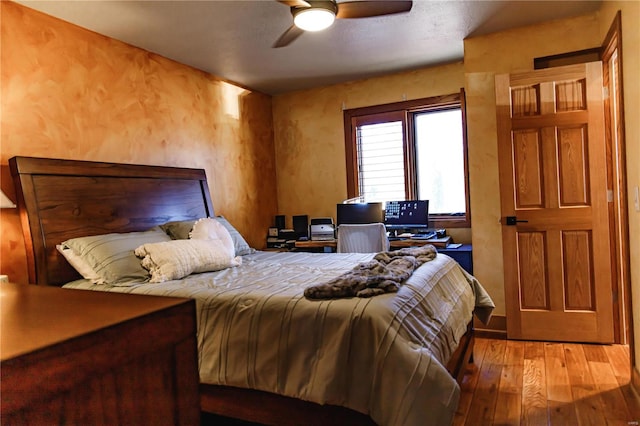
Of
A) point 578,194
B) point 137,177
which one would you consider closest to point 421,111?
point 578,194

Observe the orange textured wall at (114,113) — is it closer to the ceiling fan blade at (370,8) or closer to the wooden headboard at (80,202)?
the wooden headboard at (80,202)

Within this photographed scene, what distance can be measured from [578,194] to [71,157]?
3788 mm

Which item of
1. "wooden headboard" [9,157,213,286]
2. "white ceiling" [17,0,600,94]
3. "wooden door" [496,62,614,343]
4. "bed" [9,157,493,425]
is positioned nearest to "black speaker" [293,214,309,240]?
"wooden headboard" [9,157,213,286]

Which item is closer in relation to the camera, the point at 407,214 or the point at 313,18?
the point at 313,18

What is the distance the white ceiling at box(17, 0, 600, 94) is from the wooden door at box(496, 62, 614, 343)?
53cm

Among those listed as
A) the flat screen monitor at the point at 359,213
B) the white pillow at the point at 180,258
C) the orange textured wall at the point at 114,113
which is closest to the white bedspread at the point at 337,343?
the white pillow at the point at 180,258

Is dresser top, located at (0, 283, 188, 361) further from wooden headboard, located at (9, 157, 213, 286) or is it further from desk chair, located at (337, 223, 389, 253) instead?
→ desk chair, located at (337, 223, 389, 253)

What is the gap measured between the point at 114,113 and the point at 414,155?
9.78 ft

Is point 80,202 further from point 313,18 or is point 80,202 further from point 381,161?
point 381,161

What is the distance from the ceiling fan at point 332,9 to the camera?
238 centimetres

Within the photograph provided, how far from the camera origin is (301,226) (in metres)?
4.88

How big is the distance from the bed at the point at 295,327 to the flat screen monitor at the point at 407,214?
1.41 m

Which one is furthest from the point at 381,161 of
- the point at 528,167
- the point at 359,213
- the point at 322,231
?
the point at 528,167

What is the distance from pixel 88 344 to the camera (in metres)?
0.63
